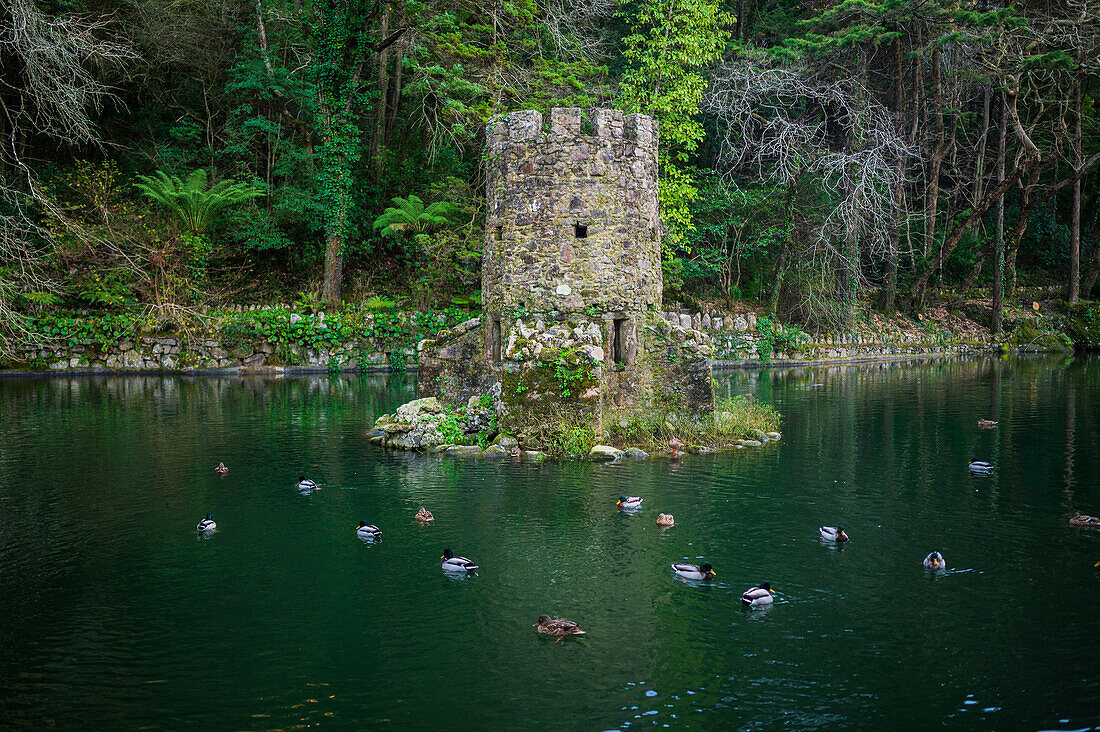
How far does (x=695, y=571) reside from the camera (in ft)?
27.1

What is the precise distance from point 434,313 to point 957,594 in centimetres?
2376

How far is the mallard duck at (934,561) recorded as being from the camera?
8.33 meters

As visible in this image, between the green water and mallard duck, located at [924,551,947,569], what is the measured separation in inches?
5.0

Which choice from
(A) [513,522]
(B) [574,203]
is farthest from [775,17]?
(A) [513,522]

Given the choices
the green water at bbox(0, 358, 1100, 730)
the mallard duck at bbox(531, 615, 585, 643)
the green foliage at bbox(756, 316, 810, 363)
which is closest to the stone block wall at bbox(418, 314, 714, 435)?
the green water at bbox(0, 358, 1100, 730)

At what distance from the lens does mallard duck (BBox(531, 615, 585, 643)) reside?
6.88m

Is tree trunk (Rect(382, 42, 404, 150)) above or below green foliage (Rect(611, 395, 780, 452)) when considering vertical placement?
above

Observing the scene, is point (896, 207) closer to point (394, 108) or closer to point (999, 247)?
point (999, 247)

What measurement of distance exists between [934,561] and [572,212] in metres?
8.86

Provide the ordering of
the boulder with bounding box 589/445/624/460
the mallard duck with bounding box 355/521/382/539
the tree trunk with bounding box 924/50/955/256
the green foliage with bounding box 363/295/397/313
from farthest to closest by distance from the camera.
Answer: the tree trunk with bounding box 924/50/955/256 → the green foliage with bounding box 363/295/397/313 → the boulder with bounding box 589/445/624/460 → the mallard duck with bounding box 355/521/382/539

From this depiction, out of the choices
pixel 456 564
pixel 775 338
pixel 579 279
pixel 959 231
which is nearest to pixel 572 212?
pixel 579 279

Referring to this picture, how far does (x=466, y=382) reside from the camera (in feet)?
53.2

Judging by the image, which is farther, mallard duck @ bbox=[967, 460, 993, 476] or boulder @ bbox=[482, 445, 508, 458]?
A: boulder @ bbox=[482, 445, 508, 458]

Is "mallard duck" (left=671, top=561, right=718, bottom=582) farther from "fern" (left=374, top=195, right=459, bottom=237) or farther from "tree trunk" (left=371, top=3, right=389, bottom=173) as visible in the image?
"tree trunk" (left=371, top=3, right=389, bottom=173)
